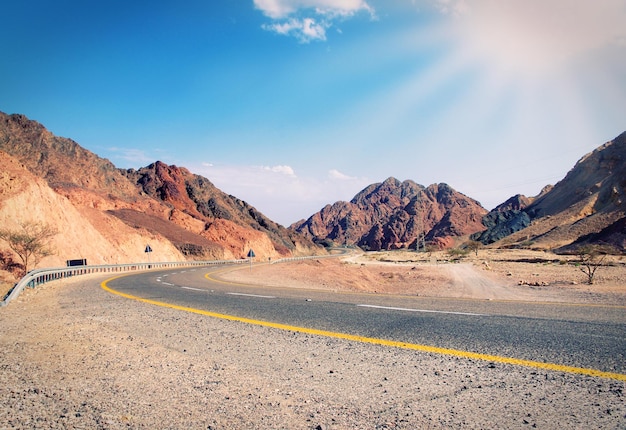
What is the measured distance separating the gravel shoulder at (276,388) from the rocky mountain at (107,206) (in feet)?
106

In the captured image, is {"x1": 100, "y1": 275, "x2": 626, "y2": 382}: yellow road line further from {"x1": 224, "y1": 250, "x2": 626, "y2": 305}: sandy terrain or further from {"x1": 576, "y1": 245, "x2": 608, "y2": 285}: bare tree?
{"x1": 576, "y1": 245, "x2": 608, "y2": 285}: bare tree

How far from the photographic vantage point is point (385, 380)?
12.5 feet

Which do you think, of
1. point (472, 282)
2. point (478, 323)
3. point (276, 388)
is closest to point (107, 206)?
point (472, 282)

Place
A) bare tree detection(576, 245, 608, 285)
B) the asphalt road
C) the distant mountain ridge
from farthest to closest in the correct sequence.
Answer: the distant mountain ridge, bare tree detection(576, 245, 608, 285), the asphalt road

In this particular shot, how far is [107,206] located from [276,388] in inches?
2904

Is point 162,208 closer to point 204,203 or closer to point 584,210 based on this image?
point 204,203

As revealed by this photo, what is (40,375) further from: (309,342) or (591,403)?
(591,403)

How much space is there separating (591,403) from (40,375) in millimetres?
A: 5694

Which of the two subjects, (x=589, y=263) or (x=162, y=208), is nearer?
(x=589, y=263)

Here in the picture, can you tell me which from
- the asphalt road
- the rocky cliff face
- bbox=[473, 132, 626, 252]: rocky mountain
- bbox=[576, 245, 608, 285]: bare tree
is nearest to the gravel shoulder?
the asphalt road

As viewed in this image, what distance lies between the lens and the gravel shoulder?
9.68 feet

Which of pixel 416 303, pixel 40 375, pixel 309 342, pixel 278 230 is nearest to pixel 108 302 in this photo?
pixel 40 375

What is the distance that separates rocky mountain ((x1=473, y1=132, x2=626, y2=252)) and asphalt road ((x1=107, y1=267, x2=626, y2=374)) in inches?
2291

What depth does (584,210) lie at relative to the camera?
78312 mm
